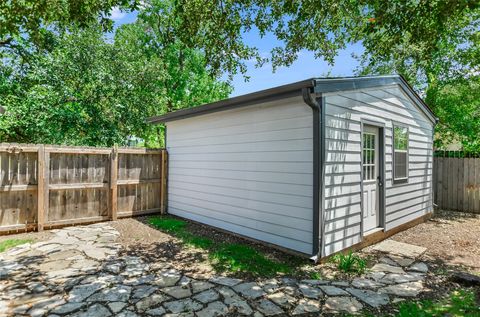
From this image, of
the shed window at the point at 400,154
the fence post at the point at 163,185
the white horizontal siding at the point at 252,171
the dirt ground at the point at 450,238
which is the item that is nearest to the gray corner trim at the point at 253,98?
the white horizontal siding at the point at 252,171

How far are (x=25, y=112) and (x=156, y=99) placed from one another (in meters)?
4.13

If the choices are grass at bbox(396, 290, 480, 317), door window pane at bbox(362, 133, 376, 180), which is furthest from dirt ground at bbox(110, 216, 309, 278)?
door window pane at bbox(362, 133, 376, 180)

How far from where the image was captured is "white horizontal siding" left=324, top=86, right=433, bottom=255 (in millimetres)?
4305

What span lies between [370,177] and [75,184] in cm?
626

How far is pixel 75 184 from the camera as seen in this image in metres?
6.26

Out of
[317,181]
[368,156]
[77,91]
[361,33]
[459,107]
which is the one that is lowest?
[317,181]

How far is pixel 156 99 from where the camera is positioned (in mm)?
10836

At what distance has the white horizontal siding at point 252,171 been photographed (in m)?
4.39

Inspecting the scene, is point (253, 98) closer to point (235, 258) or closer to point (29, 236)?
point (235, 258)

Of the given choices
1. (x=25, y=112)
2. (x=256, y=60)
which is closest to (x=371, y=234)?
(x=256, y=60)

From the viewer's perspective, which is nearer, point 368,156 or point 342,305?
point 342,305

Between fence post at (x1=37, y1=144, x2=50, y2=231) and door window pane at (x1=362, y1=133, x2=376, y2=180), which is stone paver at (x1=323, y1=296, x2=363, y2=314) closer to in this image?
door window pane at (x1=362, y1=133, x2=376, y2=180)

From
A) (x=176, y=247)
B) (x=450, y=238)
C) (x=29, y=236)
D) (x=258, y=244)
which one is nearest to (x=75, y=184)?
(x=29, y=236)

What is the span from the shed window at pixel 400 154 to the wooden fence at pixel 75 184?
5.64 metres
